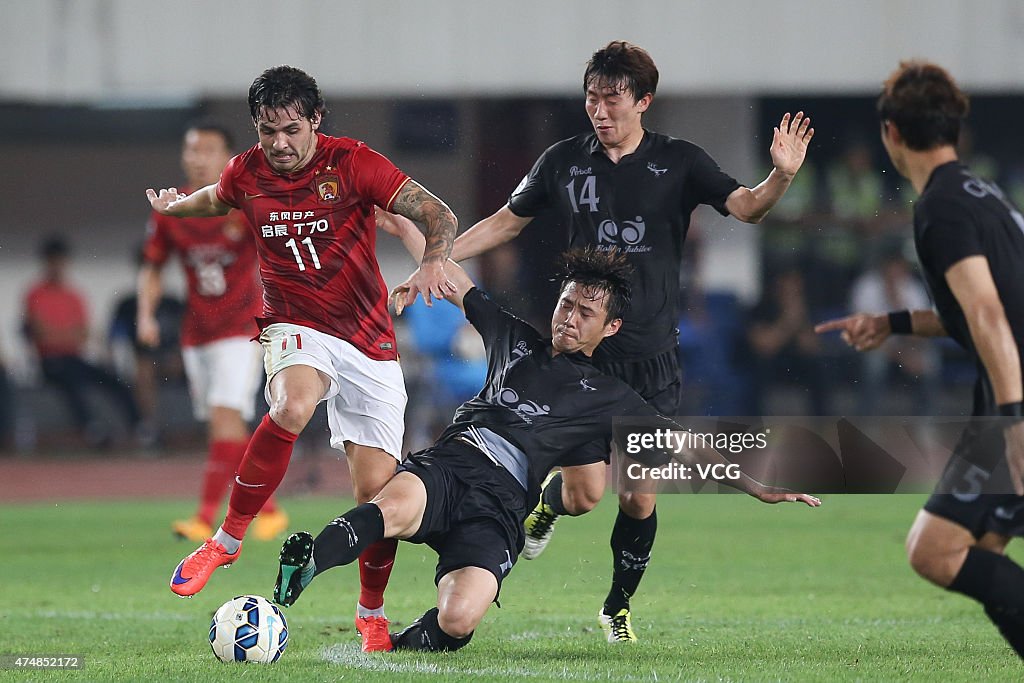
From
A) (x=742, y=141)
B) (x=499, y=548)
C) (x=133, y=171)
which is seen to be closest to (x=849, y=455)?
(x=499, y=548)

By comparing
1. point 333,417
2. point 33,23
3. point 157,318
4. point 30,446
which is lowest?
point 30,446

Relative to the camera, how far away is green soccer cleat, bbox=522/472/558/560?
7.08 metres

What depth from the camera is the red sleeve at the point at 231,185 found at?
6.33 metres

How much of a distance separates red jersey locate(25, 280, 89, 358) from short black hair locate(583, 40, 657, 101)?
1168 centimetres

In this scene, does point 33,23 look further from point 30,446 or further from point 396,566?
point 396,566

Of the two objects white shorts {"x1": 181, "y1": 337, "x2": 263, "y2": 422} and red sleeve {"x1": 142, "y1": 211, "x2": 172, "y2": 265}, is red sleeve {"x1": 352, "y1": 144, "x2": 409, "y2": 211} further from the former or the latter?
red sleeve {"x1": 142, "y1": 211, "x2": 172, "y2": 265}

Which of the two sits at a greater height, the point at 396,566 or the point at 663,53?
the point at 663,53

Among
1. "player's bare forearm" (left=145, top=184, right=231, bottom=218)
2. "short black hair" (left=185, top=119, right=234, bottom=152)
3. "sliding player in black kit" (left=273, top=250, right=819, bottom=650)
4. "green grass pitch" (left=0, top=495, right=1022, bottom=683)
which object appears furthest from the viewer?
"short black hair" (left=185, top=119, right=234, bottom=152)

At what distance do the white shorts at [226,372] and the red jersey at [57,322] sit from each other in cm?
739

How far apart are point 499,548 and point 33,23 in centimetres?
979

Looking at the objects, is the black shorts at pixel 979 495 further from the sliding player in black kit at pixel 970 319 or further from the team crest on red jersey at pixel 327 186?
the team crest on red jersey at pixel 327 186

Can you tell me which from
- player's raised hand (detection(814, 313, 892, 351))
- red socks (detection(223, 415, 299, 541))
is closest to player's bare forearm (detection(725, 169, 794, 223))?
player's raised hand (detection(814, 313, 892, 351))

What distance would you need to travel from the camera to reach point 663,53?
13594 millimetres
